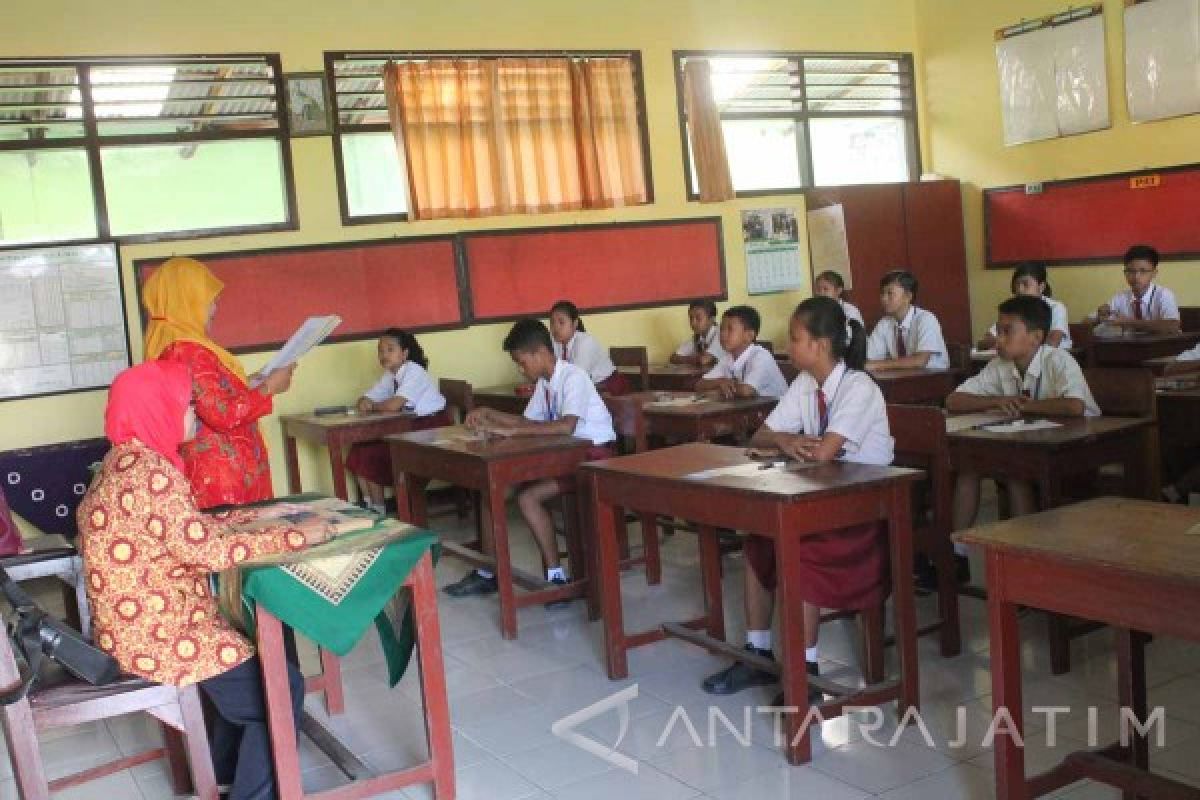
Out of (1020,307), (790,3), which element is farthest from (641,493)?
(790,3)

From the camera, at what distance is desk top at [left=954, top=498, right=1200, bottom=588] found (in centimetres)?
201

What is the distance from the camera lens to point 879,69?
8469mm

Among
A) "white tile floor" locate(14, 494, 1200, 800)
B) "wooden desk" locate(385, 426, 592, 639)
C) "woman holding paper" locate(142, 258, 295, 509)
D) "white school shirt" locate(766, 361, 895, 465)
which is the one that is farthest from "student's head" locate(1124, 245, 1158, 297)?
"woman holding paper" locate(142, 258, 295, 509)

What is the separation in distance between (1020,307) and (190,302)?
272 cm

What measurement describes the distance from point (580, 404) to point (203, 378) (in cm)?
158

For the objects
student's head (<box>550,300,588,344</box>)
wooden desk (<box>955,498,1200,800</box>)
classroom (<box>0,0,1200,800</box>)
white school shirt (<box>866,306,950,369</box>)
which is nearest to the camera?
wooden desk (<box>955,498,1200,800</box>)

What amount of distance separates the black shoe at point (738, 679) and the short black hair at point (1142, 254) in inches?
165

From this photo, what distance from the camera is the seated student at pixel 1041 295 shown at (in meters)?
6.12

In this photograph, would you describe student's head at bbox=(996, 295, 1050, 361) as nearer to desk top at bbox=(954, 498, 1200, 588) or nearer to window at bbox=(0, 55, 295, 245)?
desk top at bbox=(954, 498, 1200, 588)

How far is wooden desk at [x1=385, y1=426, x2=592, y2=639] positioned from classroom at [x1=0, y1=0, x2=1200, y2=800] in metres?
0.02

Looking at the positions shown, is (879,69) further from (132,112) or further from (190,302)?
(190,302)

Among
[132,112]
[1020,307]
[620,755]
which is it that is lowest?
[620,755]

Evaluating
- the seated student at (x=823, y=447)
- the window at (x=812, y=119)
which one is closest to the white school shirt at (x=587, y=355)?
the window at (x=812, y=119)

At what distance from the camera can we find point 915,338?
6.09 m
